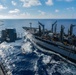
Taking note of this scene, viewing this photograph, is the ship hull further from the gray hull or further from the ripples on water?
the ripples on water

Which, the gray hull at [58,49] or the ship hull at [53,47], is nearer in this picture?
the gray hull at [58,49]

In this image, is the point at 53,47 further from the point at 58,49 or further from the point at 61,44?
the point at 61,44

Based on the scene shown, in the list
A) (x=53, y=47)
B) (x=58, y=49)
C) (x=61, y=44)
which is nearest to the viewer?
(x=61, y=44)

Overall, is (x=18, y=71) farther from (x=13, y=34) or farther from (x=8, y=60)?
(x=13, y=34)

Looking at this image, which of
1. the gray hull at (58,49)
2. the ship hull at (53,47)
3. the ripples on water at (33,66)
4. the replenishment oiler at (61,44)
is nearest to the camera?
the ripples on water at (33,66)

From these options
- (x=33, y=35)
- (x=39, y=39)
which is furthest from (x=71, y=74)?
(x=33, y=35)

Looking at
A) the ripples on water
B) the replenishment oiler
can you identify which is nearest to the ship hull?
the replenishment oiler

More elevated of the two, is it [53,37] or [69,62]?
[53,37]

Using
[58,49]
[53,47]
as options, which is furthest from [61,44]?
[53,47]

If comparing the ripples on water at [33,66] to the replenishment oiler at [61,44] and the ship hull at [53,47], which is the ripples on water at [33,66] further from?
the replenishment oiler at [61,44]

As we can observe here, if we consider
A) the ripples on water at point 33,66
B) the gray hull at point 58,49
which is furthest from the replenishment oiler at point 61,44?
the ripples on water at point 33,66

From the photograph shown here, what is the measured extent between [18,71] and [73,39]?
29.4 metres

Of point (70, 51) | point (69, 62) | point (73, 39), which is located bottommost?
point (69, 62)

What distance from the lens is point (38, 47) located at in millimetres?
74125
